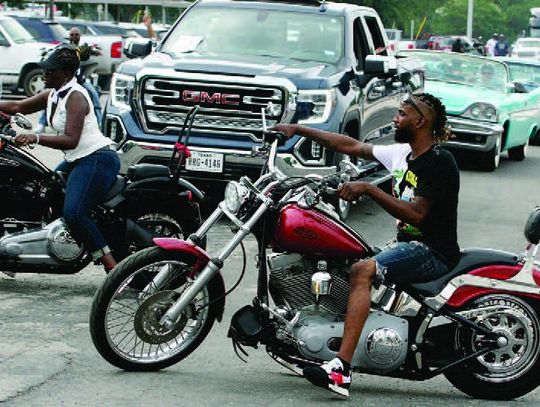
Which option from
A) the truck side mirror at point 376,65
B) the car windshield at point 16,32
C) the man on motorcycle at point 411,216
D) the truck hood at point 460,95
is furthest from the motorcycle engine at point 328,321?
the car windshield at point 16,32

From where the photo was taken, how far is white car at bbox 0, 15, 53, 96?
95.6 ft

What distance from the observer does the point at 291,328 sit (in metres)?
7.04

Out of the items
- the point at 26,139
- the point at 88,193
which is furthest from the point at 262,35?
the point at 26,139

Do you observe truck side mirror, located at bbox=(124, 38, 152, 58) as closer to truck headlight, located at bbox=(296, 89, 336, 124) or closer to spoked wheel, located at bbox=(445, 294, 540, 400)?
truck headlight, located at bbox=(296, 89, 336, 124)

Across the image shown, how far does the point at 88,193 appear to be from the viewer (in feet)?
30.4

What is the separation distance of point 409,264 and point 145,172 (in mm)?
3136

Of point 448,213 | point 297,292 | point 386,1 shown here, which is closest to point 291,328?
Answer: point 297,292

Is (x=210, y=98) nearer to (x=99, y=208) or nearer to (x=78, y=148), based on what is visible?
(x=99, y=208)

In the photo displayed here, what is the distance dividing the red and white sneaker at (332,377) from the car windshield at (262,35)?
720 centimetres

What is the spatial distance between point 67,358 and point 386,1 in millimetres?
51645

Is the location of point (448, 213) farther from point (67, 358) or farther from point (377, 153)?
point (67, 358)

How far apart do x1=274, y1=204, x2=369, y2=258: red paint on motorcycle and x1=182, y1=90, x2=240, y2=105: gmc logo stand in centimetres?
595

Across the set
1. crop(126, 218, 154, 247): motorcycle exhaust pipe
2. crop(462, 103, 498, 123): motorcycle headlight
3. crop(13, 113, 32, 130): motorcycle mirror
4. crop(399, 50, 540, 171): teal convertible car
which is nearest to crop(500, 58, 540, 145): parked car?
crop(399, 50, 540, 171): teal convertible car

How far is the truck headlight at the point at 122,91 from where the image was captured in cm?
1323
